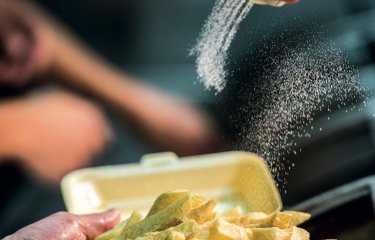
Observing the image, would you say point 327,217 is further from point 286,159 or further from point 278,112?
point 278,112

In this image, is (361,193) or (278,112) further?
(361,193)

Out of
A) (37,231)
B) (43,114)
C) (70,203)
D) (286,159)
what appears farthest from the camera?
(43,114)

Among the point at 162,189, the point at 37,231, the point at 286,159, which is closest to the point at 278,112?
the point at 286,159

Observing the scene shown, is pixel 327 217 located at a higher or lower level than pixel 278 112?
lower

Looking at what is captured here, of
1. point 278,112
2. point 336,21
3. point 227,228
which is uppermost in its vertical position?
point 336,21

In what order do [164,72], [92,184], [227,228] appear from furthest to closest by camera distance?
[164,72]
[92,184]
[227,228]

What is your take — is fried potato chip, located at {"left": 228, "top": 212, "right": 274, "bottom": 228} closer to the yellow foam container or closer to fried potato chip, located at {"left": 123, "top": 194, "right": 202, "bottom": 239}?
fried potato chip, located at {"left": 123, "top": 194, "right": 202, "bottom": 239}

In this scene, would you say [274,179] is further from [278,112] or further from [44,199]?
[44,199]

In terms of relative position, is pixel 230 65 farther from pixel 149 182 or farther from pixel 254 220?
pixel 149 182
